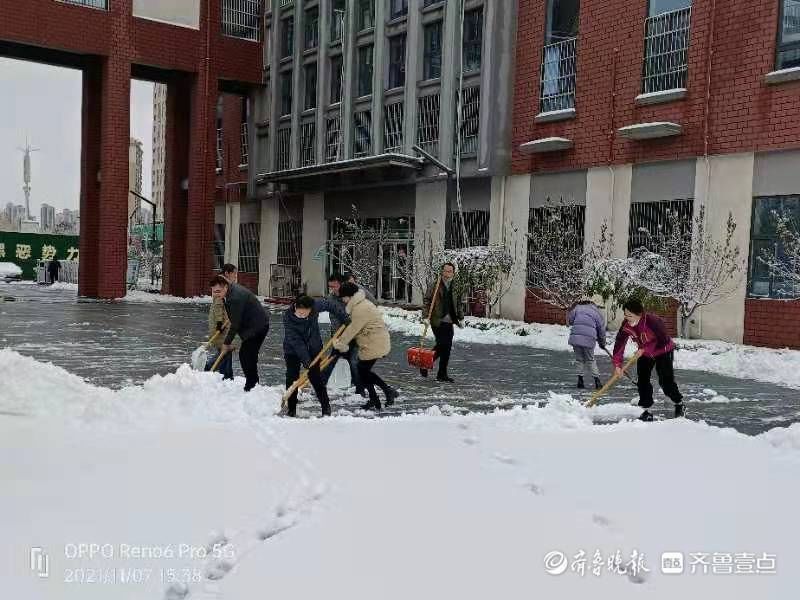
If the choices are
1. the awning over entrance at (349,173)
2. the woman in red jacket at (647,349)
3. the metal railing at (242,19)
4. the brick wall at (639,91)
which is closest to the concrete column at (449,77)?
the awning over entrance at (349,173)

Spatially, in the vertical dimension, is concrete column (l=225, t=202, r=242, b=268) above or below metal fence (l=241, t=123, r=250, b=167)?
below

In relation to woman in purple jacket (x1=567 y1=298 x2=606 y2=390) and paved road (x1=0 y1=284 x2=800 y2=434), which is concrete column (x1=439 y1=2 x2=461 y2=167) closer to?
paved road (x1=0 y1=284 x2=800 y2=434)

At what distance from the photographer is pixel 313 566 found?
4.33 m

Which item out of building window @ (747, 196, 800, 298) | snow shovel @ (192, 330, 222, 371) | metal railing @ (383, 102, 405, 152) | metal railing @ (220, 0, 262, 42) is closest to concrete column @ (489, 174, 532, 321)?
metal railing @ (383, 102, 405, 152)

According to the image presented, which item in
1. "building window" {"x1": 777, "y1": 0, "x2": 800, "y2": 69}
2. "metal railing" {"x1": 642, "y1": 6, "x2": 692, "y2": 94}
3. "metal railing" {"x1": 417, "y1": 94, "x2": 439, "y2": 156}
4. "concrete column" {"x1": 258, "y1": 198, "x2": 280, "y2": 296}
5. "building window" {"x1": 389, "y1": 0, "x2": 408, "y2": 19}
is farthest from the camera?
"concrete column" {"x1": 258, "y1": 198, "x2": 280, "y2": 296}

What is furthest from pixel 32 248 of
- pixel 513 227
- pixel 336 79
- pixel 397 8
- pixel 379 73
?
pixel 513 227

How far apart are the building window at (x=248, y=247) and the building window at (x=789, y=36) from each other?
24709 millimetres

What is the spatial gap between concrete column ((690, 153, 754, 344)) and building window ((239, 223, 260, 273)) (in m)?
22.7

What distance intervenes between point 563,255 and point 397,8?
13.1 meters

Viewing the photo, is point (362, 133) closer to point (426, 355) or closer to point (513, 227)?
point (513, 227)

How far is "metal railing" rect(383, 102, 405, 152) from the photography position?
93.7 ft

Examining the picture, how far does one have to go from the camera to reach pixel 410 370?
13000 millimetres

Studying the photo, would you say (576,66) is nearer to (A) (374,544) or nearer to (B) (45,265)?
(A) (374,544)

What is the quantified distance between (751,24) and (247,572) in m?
18.2
